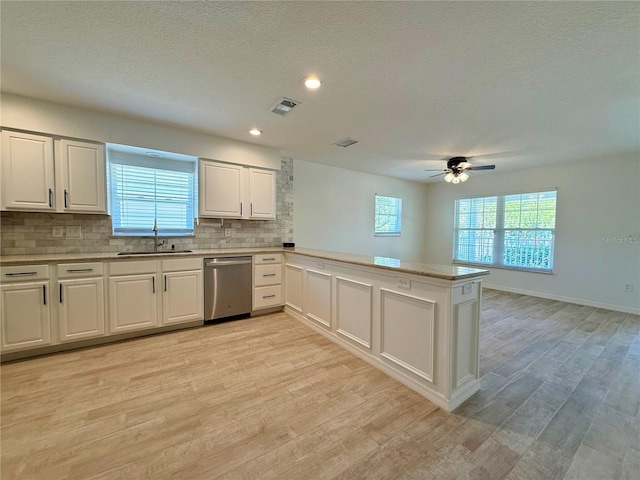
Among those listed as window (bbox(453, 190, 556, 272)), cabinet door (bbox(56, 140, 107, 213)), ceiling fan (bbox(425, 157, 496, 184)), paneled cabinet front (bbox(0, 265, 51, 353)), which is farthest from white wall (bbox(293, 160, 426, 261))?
paneled cabinet front (bbox(0, 265, 51, 353))

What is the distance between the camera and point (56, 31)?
168cm

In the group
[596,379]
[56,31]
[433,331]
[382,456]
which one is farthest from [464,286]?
[56,31]

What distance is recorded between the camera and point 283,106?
2.67 m

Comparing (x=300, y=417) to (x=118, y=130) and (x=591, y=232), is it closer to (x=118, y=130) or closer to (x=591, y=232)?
(x=118, y=130)

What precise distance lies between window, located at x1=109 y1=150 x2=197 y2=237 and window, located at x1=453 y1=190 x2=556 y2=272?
5.84 m

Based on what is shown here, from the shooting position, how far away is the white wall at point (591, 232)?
4145 millimetres

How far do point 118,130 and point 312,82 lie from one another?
2368 millimetres

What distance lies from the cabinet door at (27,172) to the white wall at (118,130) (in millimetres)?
124

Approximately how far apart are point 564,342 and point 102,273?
5174 mm

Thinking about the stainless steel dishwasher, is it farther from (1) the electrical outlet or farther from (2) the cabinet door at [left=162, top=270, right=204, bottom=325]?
(1) the electrical outlet

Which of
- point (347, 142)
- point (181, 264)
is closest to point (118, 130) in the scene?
point (181, 264)

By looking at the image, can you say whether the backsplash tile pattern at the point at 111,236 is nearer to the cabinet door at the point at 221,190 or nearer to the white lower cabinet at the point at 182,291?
the cabinet door at the point at 221,190

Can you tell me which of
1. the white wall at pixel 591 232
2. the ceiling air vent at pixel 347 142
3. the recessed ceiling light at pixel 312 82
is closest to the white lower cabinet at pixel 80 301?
the recessed ceiling light at pixel 312 82

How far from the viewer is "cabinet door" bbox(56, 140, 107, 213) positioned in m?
2.79
